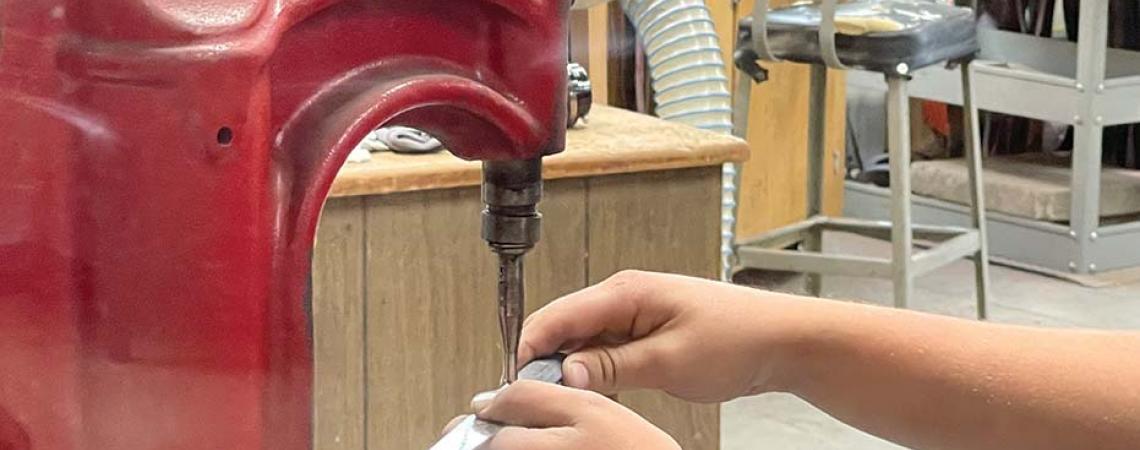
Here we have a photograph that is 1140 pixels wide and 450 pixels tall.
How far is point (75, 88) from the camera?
0.54m

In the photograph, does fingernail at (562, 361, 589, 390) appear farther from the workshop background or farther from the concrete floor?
the concrete floor

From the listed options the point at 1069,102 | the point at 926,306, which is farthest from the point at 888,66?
the point at 1069,102

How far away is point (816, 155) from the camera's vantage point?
3.25 meters

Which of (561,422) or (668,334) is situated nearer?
(561,422)

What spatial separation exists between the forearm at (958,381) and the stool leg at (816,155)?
2.21 m

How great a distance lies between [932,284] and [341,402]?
7.39 ft

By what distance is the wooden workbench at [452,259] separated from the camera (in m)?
1.52

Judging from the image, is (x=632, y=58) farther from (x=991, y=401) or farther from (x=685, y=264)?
(x=991, y=401)

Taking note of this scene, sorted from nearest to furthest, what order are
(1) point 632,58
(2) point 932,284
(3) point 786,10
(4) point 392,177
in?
1. (4) point 392,177
2. (3) point 786,10
3. (1) point 632,58
4. (2) point 932,284

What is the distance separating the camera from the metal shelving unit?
343 cm

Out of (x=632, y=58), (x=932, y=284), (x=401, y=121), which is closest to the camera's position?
(x=401, y=121)

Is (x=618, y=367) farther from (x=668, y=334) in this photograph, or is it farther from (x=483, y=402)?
(x=483, y=402)

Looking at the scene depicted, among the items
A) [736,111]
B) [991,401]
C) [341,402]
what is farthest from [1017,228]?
[991,401]

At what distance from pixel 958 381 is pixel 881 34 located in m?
1.76
